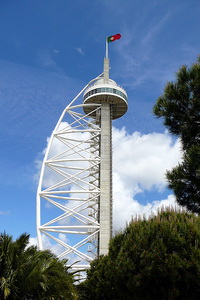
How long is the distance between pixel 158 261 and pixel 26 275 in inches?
212

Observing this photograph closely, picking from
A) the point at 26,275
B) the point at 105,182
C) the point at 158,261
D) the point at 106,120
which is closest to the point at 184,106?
the point at 158,261

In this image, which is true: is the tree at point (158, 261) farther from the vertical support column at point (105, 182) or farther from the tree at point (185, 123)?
the vertical support column at point (105, 182)

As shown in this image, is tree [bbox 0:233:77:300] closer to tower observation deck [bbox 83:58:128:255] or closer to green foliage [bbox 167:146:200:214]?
green foliage [bbox 167:146:200:214]

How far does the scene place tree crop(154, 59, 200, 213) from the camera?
17.8 m

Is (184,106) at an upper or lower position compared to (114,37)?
lower

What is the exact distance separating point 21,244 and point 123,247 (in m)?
4.56

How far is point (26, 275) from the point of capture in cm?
1425

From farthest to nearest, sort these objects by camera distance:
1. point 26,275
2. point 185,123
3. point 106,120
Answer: point 106,120
point 185,123
point 26,275

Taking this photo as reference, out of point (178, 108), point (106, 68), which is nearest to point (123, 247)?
point (178, 108)

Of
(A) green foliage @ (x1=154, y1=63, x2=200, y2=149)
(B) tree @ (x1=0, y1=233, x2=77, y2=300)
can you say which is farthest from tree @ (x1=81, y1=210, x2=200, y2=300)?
(A) green foliage @ (x1=154, y1=63, x2=200, y2=149)

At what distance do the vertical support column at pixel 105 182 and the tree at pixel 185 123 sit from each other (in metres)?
24.0

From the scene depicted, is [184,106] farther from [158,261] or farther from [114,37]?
[114,37]

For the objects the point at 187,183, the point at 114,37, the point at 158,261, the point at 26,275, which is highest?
the point at 114,37

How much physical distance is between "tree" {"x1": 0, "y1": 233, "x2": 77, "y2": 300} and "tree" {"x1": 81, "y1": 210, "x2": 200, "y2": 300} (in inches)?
89.0
